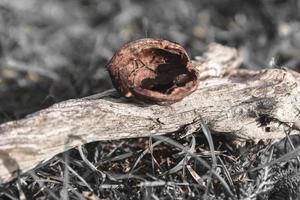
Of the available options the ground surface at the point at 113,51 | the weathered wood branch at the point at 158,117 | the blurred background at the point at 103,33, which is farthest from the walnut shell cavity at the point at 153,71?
the blurred background at the point at 103,33

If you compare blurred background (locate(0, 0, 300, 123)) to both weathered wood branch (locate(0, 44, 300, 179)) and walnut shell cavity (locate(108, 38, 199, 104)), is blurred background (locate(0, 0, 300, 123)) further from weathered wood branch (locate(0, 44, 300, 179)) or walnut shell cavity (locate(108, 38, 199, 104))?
weathered wood branch (locate(0, 44, 300, 179))

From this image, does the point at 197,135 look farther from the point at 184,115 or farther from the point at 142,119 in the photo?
the point at 142,119

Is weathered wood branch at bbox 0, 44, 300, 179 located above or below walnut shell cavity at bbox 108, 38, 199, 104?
below

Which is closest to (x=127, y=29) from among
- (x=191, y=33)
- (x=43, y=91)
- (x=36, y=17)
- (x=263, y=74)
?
(x=191, y=33)

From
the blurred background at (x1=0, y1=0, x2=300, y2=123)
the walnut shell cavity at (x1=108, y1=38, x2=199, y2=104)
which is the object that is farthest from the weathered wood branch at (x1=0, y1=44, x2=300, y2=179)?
the blurred background at (x1=0, y1=0, x2=300, y2=123)

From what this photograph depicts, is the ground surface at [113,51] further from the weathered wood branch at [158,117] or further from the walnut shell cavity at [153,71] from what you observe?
the walnut shell cavity at [153,71]

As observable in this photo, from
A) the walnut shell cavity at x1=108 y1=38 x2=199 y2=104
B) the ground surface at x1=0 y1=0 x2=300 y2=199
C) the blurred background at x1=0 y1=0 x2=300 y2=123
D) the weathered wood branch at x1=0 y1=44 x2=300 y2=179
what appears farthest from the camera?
the blurred background at x1=0 y1=0 x2=300 y2=123

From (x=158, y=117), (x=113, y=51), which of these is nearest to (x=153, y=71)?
(x=158, y=117)
